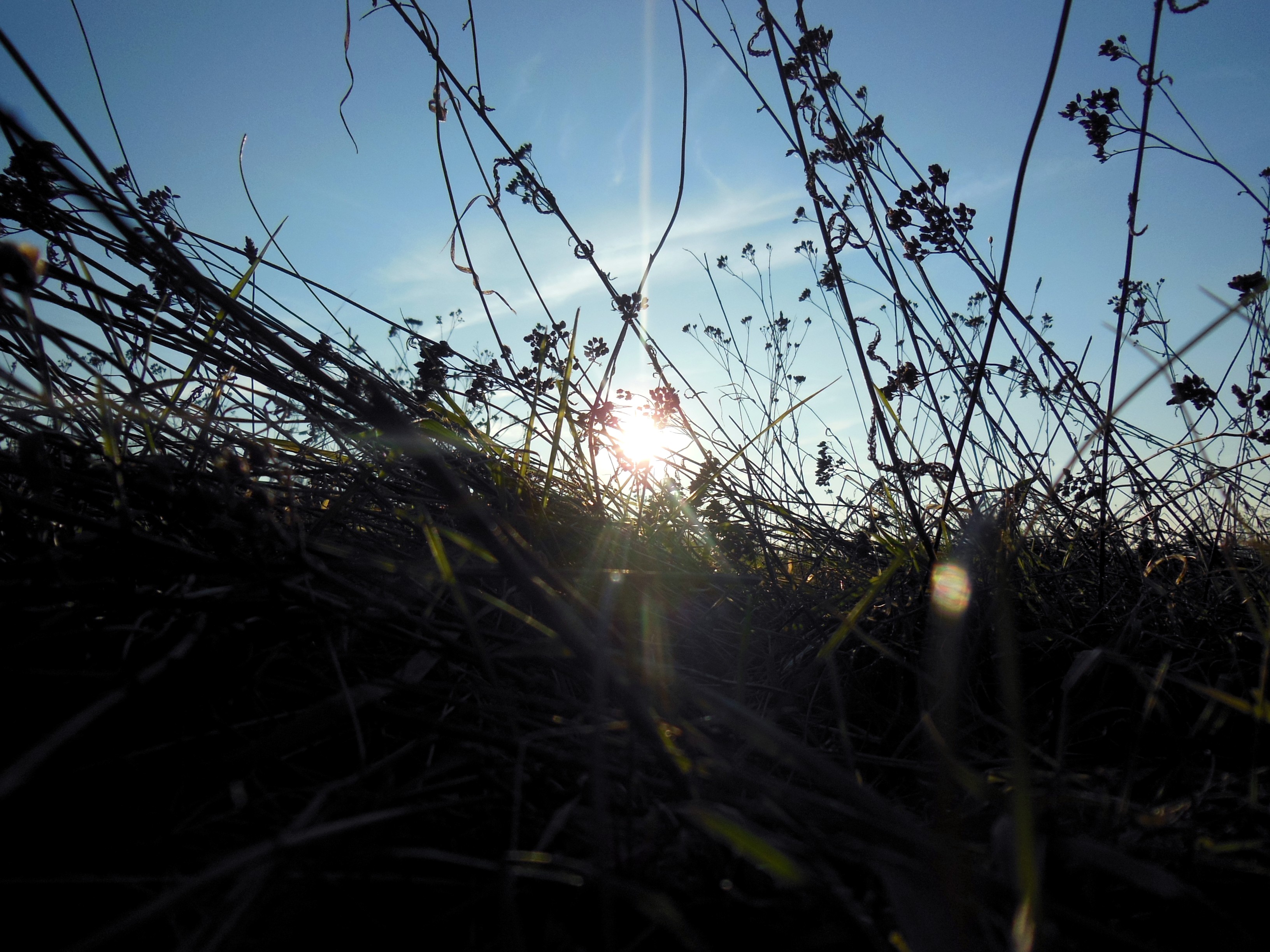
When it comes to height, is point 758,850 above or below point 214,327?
below

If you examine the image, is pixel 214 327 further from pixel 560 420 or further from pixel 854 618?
pixel 854 618

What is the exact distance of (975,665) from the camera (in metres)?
1.24

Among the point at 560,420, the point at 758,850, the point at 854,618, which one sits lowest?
the point at 758,850

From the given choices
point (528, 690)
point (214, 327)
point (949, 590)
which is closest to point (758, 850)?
point (528, 690)

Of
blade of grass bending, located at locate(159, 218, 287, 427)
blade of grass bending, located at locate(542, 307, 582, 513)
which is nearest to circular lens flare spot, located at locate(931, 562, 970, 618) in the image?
blade of grass bending, located at locate(542, 307, 582, 513)

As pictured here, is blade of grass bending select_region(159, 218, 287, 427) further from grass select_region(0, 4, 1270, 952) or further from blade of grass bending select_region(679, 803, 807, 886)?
blade of grass bending select_region(679, 803, 807, 886)

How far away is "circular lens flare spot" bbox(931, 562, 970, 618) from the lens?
4.20ft

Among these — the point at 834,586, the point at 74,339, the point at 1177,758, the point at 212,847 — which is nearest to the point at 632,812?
the point at 212,847

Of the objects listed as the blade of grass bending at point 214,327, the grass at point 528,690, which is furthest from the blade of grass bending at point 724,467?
the blade of grass bending at point 214,327

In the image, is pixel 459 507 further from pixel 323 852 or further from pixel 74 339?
pixel 74 339

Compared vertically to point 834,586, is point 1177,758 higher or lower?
lower

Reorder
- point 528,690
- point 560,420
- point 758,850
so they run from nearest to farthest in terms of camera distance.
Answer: point 758,850 → point 528,690 → point 560,420

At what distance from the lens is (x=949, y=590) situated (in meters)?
1.31

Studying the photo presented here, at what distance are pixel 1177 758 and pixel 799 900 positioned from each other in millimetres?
692
